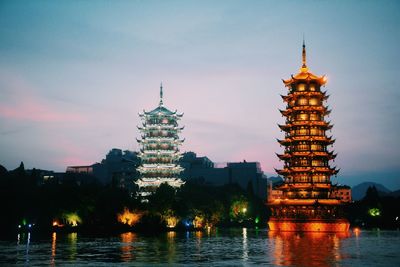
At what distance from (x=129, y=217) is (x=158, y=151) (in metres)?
47.7

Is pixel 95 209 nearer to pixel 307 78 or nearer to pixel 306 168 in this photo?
pixel 306 168

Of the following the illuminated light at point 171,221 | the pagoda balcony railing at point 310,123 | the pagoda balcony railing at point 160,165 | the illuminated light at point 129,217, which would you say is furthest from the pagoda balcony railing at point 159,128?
the pagoda balcony railing at point 310,123

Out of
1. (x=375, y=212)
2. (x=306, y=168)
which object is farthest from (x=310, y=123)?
(x=375, y=212)

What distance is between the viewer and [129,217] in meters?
98.4

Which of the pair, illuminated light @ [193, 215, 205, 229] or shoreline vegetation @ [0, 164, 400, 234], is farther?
illuminated light @ [193, 215, 205, 229]

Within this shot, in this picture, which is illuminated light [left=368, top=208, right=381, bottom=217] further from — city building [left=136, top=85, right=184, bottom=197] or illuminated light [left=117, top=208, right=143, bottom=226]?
illuminated light [left=117, top=208, right=143, bottom=226]

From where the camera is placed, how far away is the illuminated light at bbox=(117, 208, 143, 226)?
319ft

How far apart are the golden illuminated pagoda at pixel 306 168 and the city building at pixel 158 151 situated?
52471 mm

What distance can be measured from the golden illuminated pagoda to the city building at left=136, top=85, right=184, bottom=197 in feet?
172

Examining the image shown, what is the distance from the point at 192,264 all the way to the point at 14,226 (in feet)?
192

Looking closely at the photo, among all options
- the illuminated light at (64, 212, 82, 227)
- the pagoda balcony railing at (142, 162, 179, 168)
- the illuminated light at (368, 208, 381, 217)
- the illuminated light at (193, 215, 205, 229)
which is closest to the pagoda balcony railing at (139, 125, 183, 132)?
the pagoda balcony railing at (142, 162, 179, 168)

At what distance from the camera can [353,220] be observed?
18238 centimetres

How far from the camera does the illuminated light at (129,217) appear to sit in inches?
3830

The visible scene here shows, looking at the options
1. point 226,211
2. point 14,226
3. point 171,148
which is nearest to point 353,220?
point 226,211
